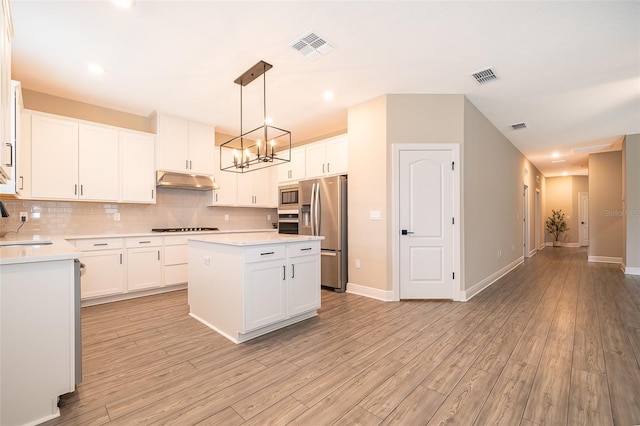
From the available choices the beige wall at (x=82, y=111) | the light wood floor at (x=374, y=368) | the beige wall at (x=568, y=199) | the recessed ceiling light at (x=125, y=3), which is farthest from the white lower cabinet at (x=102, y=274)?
the beige wall at (x=568, y=199)

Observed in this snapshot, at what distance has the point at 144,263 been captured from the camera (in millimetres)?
4211

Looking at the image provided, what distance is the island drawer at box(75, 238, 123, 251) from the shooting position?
3.74 m

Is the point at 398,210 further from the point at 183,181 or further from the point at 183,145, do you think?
the point at 183,145

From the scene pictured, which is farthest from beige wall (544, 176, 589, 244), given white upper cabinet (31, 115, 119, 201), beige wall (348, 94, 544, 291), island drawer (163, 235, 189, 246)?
white upper cabinet (31, 115, 119, 201)

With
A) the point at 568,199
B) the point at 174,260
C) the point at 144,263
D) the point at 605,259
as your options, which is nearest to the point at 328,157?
the point at 174,260

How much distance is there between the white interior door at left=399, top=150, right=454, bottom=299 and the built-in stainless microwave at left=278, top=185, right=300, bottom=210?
1954mm

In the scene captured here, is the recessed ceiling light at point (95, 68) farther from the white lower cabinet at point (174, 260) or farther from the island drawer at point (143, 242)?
the white lower cabinet at point (174, 260)

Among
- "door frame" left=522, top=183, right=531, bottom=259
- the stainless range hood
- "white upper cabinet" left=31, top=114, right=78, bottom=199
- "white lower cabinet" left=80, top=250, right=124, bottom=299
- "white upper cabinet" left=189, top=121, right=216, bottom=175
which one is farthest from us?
"door frame" left=522, top=183, right=531, bottom=259

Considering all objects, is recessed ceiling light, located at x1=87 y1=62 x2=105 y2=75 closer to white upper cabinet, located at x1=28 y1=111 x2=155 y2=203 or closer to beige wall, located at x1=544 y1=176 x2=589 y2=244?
white upper cabinet, located at x1=28 y1=111 x2=155 y2=203

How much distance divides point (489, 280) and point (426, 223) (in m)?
1.93

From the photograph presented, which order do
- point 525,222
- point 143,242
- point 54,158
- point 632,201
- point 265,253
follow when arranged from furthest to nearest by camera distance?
1. point 525,222
2. point 632,201
3. point 143,242
4. point 54,158
5. point 265,253

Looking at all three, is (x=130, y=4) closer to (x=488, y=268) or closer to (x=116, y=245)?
(x=116, y=245)

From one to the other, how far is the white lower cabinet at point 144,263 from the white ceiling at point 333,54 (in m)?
2.04

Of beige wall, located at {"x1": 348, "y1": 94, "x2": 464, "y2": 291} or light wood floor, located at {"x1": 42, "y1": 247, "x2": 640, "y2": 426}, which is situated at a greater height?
beige wall, located at {"x1": 348, "y1": 94, "x2": 464, "y2": 291}
